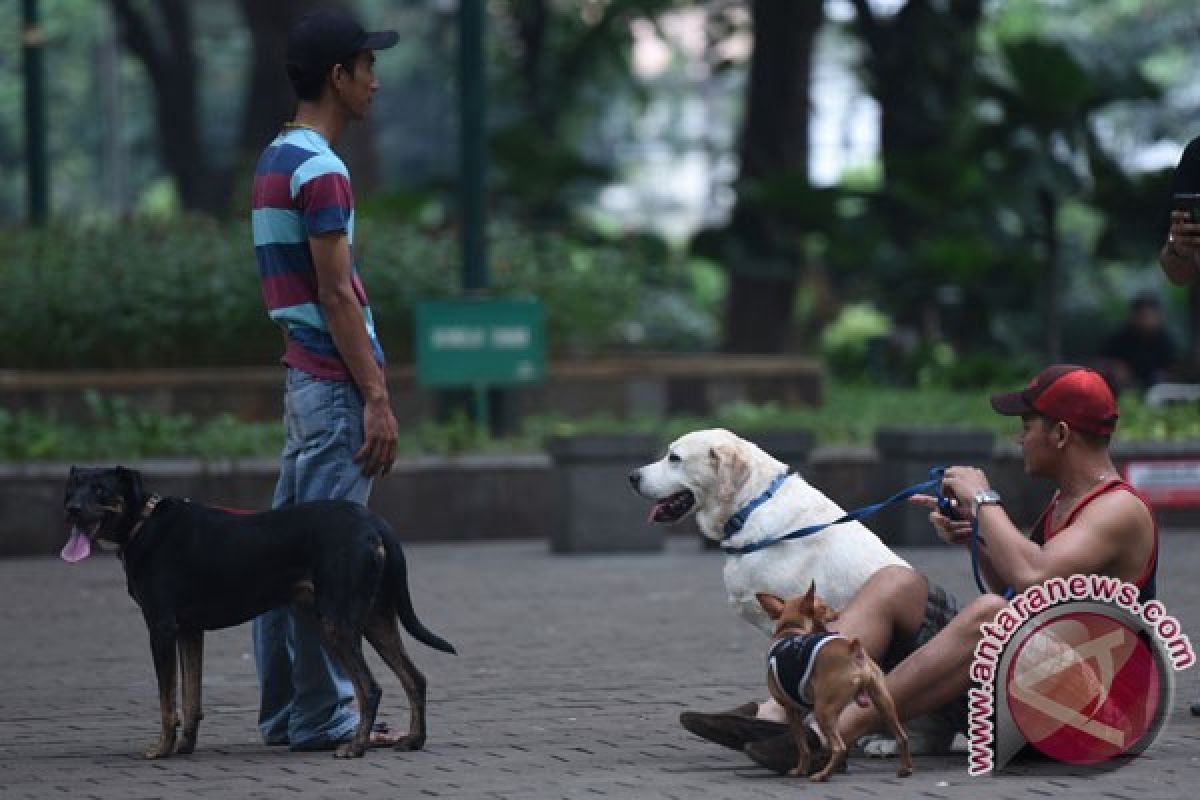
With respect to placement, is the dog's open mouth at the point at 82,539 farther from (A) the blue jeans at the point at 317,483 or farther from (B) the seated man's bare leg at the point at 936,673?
→ (B) the seated man's bare leg at the point at 936,673

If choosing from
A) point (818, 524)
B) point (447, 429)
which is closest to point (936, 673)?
point (818, 524)

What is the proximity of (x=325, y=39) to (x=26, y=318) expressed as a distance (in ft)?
37.2

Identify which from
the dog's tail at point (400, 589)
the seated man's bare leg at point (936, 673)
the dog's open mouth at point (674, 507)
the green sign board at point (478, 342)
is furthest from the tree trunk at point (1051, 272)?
the seated man's bare leg at point (936, 673)

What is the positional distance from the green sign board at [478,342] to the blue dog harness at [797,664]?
1010 centimetres

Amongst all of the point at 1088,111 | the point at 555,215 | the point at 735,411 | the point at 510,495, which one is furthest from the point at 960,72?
the point at 510,495

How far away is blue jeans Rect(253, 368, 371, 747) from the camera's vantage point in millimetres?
7695

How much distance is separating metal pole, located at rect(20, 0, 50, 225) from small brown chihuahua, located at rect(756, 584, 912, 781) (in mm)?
16352

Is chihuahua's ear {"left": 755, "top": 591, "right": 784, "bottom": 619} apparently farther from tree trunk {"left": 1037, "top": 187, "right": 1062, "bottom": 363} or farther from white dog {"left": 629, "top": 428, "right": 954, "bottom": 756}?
tree trunk {"left": 1037, "top": 187, "right": 1062, "bottom": 363}

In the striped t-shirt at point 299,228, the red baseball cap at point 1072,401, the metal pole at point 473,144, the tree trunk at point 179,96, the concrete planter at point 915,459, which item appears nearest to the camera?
the red baseball cap at point 1072,401

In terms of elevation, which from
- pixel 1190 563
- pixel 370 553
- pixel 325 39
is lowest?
pixel 1190 563

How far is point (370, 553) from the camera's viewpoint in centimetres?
741

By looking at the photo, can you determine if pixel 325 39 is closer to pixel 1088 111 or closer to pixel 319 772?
pixel 319 772

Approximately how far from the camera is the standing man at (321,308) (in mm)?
7582

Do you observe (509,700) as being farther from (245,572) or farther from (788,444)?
(788,444)
